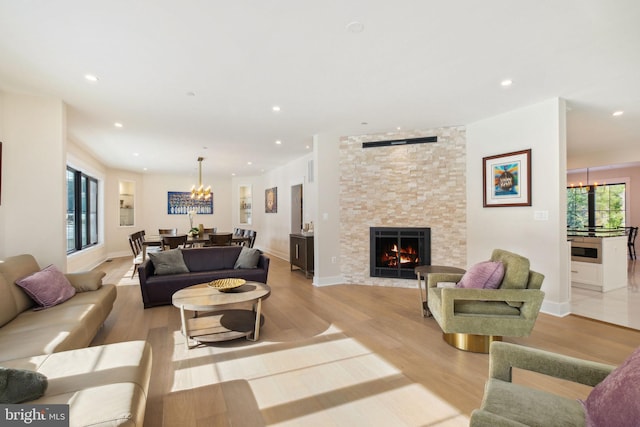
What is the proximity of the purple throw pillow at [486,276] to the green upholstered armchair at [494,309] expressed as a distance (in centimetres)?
7

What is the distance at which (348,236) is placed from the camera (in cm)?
570

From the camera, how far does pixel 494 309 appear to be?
9.31 feet

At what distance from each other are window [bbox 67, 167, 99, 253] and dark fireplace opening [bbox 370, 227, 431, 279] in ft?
20.4

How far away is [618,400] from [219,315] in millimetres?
3656

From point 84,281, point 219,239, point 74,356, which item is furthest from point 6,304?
point 219,239

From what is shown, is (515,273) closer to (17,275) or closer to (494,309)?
(494,309)

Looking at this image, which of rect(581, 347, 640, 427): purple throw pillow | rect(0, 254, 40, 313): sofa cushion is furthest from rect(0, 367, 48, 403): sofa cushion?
rect(581, 347, 640, 427): purple throw pillow

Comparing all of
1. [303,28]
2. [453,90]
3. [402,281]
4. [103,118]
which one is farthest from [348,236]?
[103,118]

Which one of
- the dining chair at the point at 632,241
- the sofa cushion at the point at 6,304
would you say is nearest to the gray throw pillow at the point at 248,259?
the sofa cushion at the point at 6,304

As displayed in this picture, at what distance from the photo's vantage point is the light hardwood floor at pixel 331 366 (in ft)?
6.51

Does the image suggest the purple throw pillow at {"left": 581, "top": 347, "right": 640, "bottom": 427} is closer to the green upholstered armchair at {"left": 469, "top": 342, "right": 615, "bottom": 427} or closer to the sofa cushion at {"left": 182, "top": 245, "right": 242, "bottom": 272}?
the green upholstered armchair at {"left": 469, "top": 342, "right": 615, "bottom": 427}

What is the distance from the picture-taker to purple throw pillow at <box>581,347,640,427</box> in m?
1.10

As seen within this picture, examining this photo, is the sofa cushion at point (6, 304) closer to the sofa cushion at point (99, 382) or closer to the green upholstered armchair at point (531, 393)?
the sofa cushion at point (99, 382)

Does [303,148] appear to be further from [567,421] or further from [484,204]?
[567,421]
